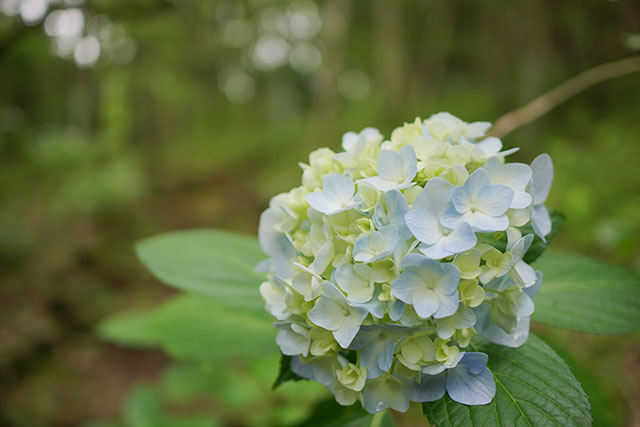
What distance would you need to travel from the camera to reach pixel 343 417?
3.72ft

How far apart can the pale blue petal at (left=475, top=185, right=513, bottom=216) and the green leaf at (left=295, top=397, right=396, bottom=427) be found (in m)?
0.60

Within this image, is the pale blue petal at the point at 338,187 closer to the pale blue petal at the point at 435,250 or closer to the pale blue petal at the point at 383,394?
the pale blue petal at the point at 435,250

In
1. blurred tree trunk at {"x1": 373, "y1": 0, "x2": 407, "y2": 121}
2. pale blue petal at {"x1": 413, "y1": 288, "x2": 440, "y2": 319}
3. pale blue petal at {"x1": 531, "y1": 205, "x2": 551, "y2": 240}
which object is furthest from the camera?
blurred tree trunk at {"x1": 373, "y1": 0, "x2": 407, "y2": 121}

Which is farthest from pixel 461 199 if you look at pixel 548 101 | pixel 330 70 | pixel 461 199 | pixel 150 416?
pixel 330 70

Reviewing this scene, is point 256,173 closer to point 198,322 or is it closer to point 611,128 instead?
point 611,128

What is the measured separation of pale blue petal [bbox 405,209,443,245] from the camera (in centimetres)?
69

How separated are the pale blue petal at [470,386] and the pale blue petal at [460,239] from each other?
226mm

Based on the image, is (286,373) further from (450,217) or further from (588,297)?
(588,297)

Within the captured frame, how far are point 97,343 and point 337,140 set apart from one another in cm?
632

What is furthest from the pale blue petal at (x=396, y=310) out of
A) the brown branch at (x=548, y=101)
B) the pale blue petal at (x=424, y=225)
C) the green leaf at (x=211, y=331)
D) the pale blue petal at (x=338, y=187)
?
the brown branch at (x=548, y=101)

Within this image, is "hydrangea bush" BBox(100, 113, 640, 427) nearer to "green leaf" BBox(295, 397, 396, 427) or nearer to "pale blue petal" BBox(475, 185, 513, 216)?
"pale blue petal" BBox(475, 185, 513, 216)

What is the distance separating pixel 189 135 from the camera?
1917cm

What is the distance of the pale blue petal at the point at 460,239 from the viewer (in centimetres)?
67

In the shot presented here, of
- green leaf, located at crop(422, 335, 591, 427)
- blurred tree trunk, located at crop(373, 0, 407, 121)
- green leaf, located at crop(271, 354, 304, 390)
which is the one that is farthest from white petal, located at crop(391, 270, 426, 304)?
blurred tree trunk, located at crop(373, 0, 407, 121)
